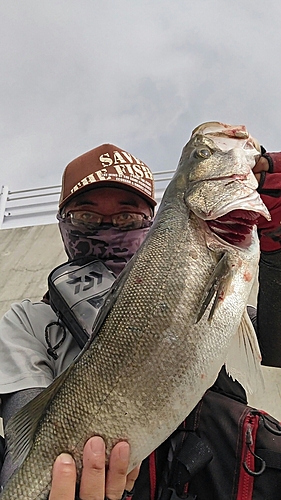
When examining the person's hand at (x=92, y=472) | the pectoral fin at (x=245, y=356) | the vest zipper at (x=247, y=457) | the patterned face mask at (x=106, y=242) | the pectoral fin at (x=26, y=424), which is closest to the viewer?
the person's hand at (x=92, y=472)

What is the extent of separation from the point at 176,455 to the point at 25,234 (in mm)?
5784

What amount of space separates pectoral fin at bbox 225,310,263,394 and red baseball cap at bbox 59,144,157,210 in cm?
111

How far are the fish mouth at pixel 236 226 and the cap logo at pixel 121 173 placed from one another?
89cm

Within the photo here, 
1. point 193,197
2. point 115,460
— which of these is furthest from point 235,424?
point 193,197

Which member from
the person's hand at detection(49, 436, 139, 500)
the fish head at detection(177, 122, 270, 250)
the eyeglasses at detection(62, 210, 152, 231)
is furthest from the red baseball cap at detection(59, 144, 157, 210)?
the person's hand at detection(49, 436, 139, 500)

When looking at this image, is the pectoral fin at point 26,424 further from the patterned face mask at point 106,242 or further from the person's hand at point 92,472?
the patterned face mask at point 106,242

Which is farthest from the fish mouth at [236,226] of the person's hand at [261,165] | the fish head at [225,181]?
the person's hand at [261,165]

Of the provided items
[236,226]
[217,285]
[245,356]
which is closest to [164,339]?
[217,285]

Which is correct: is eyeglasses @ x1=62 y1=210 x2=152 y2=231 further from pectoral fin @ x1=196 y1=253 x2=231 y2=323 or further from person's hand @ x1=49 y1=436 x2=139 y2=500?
person's hand @ x1=49 y1=436 x2=139 y2=500

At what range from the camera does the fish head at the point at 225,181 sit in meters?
1.74

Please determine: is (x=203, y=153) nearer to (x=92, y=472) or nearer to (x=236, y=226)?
(x=236, y=226)

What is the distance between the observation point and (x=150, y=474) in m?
1.88

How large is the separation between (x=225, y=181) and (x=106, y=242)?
3.00 feet

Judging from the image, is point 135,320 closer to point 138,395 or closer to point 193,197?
point 138,395
